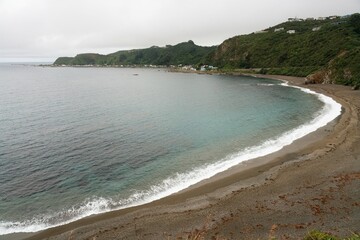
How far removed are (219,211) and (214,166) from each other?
9.69m

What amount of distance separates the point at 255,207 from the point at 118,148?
20.6 m

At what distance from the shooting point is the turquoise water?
2477 centimetres

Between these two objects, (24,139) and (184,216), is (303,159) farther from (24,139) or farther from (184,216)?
(24,139)

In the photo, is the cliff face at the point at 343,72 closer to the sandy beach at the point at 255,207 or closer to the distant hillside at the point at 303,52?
the distant hillside at the point at 303,52

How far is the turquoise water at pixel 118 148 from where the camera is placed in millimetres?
24766

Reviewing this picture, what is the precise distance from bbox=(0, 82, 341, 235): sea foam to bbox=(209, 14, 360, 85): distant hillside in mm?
59527

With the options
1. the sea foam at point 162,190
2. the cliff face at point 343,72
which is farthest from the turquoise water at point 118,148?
the cliff face at point 343,72

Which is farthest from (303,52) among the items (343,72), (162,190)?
(162,190)

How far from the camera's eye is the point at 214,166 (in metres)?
31.7

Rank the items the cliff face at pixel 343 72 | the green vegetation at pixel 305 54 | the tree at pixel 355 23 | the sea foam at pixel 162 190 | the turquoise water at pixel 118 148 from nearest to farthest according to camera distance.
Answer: the sea foam at pixel 162 190, the turquoise water at pixel 118 148, the cliff face at pixel 343 72, the green vegetation at pixel 305 54, the tree at pixel 355 23

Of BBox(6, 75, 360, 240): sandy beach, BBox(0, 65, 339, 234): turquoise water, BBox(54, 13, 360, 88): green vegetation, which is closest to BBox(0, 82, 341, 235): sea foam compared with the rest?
BBox(0, 65, 339, 234): turquoise water

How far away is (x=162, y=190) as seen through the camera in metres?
26.5

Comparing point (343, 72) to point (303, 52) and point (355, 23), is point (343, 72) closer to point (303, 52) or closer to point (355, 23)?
point (303, 52)

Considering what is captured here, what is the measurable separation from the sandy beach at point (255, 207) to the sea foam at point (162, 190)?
2.67 feet
